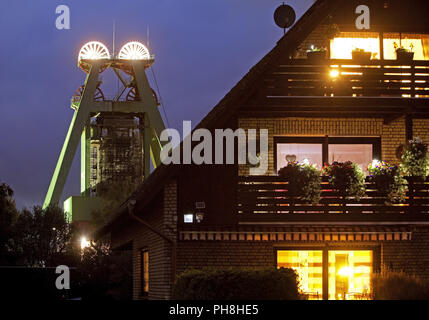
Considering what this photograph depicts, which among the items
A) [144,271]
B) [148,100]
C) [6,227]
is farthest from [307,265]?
[148,100]

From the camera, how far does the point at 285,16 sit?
22891mm

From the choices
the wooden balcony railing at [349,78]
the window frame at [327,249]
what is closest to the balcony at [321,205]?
the window frame at [327,249]

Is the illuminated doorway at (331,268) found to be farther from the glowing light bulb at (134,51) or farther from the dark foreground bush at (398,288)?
the glowing light bulb at (134,51)

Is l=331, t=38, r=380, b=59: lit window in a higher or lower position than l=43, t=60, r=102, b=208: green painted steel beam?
lower

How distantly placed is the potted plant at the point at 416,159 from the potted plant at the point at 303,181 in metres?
2.34

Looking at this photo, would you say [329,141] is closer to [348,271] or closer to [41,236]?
[348,271]

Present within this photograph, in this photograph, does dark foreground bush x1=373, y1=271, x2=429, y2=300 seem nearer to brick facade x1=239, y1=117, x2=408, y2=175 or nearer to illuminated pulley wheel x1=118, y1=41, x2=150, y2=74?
brick facade x1=239, y1=117, x2=408, y2=175

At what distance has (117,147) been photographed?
77125 mm

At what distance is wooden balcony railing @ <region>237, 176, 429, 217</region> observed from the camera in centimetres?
2022

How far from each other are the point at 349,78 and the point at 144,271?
9007 millimetres

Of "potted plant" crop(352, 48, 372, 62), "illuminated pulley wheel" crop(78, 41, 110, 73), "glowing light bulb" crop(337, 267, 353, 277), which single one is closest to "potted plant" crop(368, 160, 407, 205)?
"glowing light bulb" crop(337, 267, 353, 277)

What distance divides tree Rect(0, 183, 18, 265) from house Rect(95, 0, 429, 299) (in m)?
30.7
